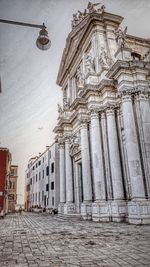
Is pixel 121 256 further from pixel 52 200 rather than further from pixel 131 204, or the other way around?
pixel 52 200

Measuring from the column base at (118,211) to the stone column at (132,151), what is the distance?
1533 mm

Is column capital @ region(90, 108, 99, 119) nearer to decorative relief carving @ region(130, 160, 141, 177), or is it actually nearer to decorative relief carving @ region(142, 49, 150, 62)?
decorative relief carving @ region(130, 160, 141, 177)

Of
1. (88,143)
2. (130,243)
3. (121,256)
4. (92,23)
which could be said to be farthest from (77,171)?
(121,256)

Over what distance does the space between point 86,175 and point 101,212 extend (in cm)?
322

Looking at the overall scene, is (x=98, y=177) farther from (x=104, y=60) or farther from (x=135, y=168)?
(x=104, y=60)

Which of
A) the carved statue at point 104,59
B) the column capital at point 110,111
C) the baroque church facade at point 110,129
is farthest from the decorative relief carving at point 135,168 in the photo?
the carved statue at point 104,59

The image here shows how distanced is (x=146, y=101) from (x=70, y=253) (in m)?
10.1

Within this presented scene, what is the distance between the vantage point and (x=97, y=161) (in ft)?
47.9

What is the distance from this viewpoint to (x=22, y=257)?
14.8 feet

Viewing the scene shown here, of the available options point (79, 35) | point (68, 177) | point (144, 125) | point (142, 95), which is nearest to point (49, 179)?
point (68, 177)

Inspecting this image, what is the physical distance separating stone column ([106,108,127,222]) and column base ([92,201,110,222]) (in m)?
0.37

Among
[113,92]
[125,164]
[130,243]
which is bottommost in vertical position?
[130,243]

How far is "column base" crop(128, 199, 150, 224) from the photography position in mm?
10617

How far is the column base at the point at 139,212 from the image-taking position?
10617mm
